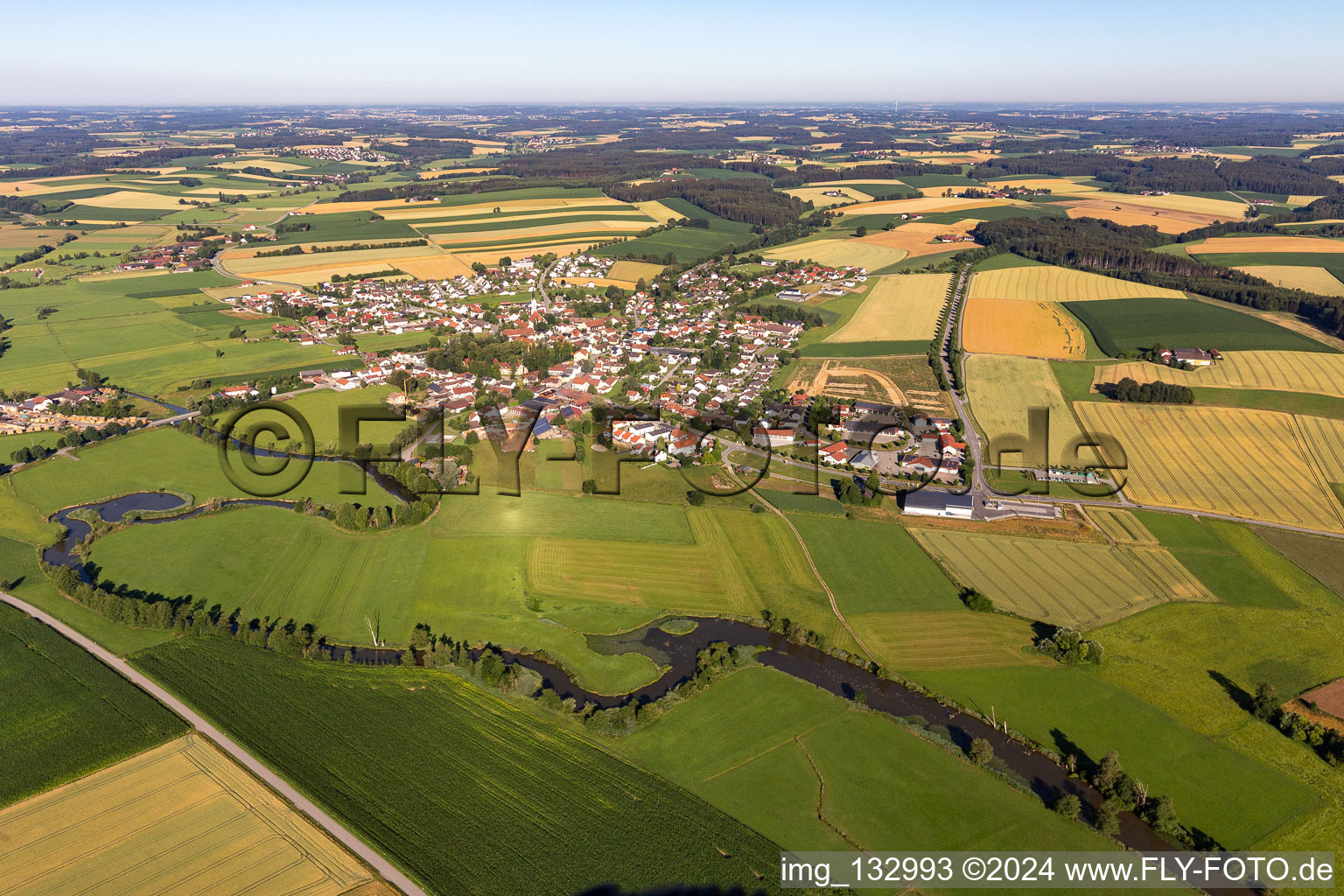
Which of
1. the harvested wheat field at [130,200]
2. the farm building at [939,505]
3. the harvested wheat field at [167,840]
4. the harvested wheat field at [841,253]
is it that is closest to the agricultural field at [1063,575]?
the farm building at [939,505]

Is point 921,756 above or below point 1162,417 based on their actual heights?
below

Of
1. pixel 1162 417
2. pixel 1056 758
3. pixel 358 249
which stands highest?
pixel 358 249

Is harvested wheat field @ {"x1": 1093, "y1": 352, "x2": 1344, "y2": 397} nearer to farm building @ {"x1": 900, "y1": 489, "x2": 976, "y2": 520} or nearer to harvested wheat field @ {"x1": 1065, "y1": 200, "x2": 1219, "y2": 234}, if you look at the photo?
farm building @ {"x1": 900, "y1": 489, "x2": 976, "y2": 520}

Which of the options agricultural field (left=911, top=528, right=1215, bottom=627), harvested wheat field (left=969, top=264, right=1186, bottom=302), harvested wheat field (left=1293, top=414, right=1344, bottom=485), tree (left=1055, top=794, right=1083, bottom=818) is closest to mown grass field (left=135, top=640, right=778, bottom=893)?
tree (left=1055, top=794, right=1083, bottom=818)

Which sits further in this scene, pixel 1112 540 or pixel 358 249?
pixel 358 249

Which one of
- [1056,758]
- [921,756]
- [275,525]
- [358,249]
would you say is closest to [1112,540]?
[1056,758]

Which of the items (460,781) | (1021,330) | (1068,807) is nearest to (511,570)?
(460,781)

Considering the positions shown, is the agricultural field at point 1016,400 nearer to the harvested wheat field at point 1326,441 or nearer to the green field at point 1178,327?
the green field at point 1178,327

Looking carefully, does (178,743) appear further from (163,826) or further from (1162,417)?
(1162,417)
